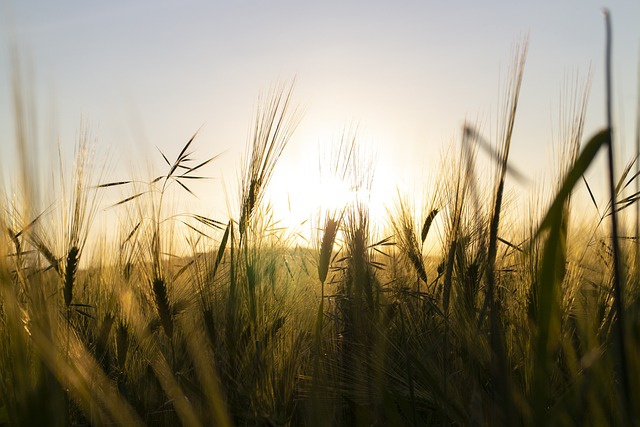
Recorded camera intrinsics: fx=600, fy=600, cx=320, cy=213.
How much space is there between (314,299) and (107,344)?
828 mm

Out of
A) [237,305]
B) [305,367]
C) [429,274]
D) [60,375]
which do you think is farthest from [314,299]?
[60,375]

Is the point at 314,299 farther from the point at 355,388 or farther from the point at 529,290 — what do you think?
the point at 529,290

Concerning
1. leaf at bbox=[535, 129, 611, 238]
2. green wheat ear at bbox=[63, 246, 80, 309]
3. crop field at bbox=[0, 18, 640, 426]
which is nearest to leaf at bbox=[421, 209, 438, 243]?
crop field at bbox=[0, 18, 640, 426]

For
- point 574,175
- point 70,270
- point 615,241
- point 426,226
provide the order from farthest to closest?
point 426,226 → point 70,270 → point 615,241 → point 574,175

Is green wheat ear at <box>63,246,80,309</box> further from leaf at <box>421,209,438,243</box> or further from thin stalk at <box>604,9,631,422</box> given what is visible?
thin stalk at <box>604,9,631,422</box>

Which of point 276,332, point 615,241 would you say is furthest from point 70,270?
point 615,241

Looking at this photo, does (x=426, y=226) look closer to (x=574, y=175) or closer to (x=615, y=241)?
(x=615, y=241)

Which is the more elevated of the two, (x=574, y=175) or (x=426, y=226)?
(x=574, y=175)

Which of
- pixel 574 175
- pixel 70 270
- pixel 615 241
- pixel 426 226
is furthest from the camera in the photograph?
pixel 426 226

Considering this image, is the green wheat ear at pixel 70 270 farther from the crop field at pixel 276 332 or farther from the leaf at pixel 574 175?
the leaf at pixel 574 175

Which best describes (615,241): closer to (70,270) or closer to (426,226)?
(70,270)

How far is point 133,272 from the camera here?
2.58m

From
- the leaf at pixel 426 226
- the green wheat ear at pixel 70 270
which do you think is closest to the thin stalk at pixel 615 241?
the green wheat ear at pixel 70 270

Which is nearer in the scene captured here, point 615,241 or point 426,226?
point 615,241
